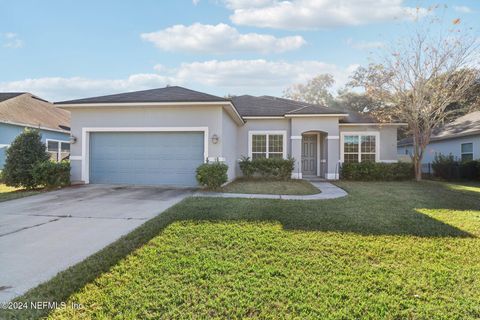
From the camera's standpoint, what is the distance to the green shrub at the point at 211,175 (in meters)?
9.23

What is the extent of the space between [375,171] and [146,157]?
11.5m

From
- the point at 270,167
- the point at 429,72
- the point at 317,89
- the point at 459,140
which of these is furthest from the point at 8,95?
the point at 317,89

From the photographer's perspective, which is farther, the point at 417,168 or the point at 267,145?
the point at 267,145

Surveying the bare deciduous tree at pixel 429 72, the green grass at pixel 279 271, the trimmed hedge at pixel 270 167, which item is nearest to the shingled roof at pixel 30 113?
the trimmed hedge at pixel 270 167

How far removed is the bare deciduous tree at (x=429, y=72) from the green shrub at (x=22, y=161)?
1710cm

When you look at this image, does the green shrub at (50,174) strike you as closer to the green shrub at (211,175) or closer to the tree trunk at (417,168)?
the green shrub at (211,175)

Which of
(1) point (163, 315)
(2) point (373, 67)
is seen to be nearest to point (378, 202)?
(1) point (163, 315)

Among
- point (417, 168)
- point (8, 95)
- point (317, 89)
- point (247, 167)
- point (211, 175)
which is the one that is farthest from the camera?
point (317, 89)

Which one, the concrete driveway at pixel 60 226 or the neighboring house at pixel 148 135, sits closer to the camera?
the concrete driveway at pixel 60 226

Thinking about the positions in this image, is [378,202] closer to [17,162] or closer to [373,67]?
[373,67]

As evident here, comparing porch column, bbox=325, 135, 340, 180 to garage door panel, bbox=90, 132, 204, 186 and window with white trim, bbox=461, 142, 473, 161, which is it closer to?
garage door panel, bbox=90, 132, 204, 186

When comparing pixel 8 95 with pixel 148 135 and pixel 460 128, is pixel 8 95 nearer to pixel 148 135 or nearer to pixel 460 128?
pixel 148 135

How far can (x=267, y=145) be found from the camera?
14703 mm

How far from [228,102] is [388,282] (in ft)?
27.1
